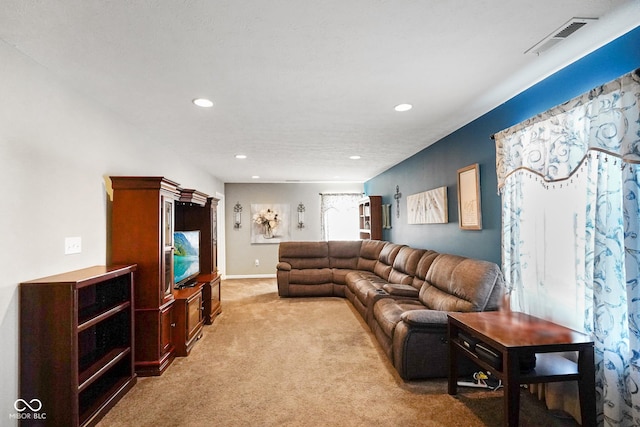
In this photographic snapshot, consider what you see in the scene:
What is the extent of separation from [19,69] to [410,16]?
2.28 metres

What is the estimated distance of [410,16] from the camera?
5.44ft

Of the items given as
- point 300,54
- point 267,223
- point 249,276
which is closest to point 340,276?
point 267,223

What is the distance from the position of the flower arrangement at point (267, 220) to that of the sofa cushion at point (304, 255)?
1.82 m

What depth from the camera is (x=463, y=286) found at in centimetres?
290

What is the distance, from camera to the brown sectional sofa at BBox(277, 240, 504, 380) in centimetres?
266

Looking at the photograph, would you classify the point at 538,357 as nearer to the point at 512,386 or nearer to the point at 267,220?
the point at 512,386

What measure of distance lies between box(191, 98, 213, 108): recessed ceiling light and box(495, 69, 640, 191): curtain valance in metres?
2.49

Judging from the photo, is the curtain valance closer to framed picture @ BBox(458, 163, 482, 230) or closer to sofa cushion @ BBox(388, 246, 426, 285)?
framed picture @ BBox(458, 163, 482, 230)

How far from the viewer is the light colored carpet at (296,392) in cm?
217

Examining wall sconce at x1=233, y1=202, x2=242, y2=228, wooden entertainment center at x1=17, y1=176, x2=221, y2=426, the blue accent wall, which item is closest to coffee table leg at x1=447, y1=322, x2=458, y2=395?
the blue accent wall

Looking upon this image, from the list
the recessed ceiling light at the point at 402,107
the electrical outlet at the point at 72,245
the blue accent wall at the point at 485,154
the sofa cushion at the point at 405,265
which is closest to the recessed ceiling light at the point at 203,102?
the electrical outlet at the point at 72,245

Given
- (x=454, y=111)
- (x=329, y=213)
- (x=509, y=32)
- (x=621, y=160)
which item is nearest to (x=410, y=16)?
(x=509, y=32)

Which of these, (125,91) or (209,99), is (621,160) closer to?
(209,99)

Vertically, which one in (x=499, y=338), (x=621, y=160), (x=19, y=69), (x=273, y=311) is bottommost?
(x=273, y=311)
